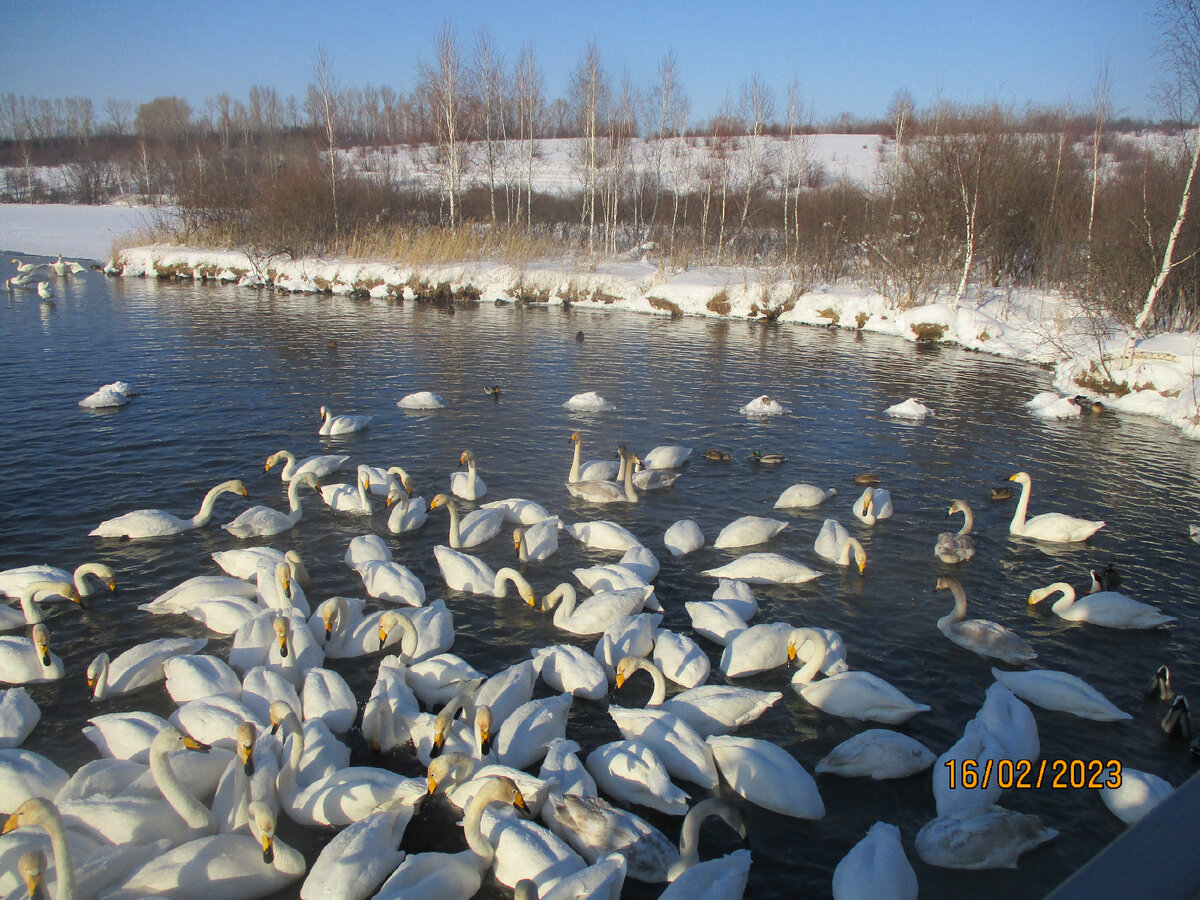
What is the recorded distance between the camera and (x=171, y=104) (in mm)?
103625

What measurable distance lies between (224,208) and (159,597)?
140ft

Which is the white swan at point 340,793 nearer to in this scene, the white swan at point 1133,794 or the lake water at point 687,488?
the lake water at point 687,488

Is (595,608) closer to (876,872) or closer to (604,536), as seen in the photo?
(604,536)

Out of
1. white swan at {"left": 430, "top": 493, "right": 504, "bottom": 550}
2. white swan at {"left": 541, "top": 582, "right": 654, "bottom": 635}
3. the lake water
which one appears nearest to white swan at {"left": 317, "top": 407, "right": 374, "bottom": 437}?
the lake water

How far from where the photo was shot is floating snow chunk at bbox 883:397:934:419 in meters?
16.6

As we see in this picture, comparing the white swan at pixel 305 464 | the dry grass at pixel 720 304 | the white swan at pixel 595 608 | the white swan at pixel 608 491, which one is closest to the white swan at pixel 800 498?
the white swan at pixel 608 491

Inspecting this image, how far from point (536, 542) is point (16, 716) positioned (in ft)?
16.9

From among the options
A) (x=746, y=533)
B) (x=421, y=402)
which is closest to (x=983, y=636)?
(x=746, y=533)

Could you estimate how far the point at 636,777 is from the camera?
543 cm

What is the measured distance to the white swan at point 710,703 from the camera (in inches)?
245

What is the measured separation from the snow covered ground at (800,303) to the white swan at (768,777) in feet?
50.9

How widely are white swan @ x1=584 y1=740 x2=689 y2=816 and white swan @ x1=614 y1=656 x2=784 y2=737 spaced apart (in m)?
0.64

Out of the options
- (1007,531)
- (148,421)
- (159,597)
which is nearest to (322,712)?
(159,597)

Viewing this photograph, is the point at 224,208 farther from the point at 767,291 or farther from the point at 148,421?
the point at 148,421
